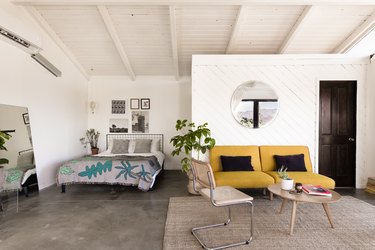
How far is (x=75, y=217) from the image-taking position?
3080mm

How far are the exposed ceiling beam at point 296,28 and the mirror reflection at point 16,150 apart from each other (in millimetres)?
5128

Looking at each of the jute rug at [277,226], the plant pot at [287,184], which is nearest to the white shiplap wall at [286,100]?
the jute rug at [277,226]

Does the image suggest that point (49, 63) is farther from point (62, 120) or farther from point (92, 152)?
point (92, 152)

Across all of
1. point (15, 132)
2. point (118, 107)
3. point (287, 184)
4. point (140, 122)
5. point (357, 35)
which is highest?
point (357, 35)

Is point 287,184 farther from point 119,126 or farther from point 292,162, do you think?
point 119,126

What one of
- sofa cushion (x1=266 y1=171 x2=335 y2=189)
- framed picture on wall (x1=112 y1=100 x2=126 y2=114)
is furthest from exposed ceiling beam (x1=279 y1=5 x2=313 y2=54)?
framed picture on wall (x1=112 y1=100 x2=126 y2=114)

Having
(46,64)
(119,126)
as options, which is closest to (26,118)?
(46,64)

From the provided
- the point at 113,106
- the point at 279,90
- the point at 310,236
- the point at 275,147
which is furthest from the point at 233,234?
the point at 113,106

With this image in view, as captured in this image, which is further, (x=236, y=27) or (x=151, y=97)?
(x=151, y=97)

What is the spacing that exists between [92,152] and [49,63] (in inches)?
102

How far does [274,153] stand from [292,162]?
14.1 inches

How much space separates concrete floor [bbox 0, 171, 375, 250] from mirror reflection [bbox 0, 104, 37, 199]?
0.26 metres

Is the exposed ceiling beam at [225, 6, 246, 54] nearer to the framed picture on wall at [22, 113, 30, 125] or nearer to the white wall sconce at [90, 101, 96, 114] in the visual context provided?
the white wall sconce at [90, 101, 96, 114]

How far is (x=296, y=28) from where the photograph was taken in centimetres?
407
